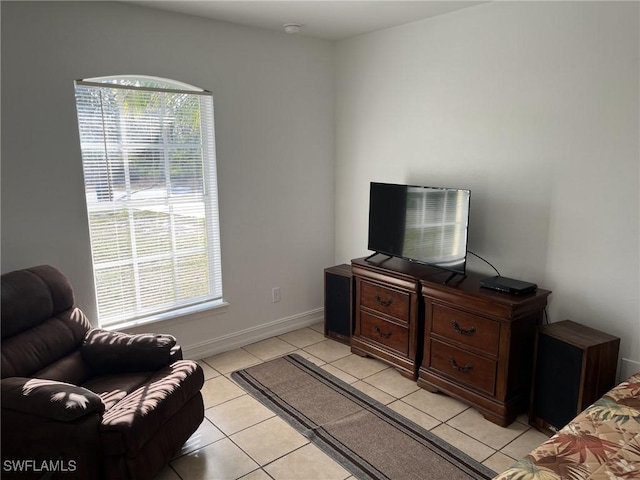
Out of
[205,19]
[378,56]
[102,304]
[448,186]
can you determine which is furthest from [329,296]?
[205,19]

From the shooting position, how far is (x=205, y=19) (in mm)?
3242

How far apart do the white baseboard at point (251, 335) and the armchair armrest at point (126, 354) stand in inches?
37.4

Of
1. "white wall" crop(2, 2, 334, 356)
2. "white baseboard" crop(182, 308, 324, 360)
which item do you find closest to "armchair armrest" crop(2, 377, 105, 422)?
"white wall" crop(2, 2, 334, 356)

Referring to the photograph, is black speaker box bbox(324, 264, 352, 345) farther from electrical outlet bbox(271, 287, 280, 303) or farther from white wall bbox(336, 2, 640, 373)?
white wall bbox(336, 2, 640, 373)

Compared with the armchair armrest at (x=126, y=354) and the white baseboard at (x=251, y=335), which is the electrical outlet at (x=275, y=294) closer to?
the white baseboard at (x=251, y=335)

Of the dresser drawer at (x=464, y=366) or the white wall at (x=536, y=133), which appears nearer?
the white wall at (x=536, y=133)

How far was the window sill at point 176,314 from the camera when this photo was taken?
316 cm

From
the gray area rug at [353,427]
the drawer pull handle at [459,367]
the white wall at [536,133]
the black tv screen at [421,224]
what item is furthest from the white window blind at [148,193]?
the drawer pull handle at [459,367]

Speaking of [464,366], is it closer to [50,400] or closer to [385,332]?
[385,332]

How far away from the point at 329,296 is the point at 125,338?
174cm

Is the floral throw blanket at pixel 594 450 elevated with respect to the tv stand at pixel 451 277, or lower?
lower

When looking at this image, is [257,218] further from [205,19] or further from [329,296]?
[205,19]

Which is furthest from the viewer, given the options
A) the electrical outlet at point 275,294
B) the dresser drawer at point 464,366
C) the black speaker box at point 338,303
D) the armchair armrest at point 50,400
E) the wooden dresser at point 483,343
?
the electrical outlet at point 275,294

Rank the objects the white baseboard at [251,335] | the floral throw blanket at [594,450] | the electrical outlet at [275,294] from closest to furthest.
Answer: the floral throw blanket at [594,450], the white baseboard at [251,335], the electrical outlet at [275,294]
